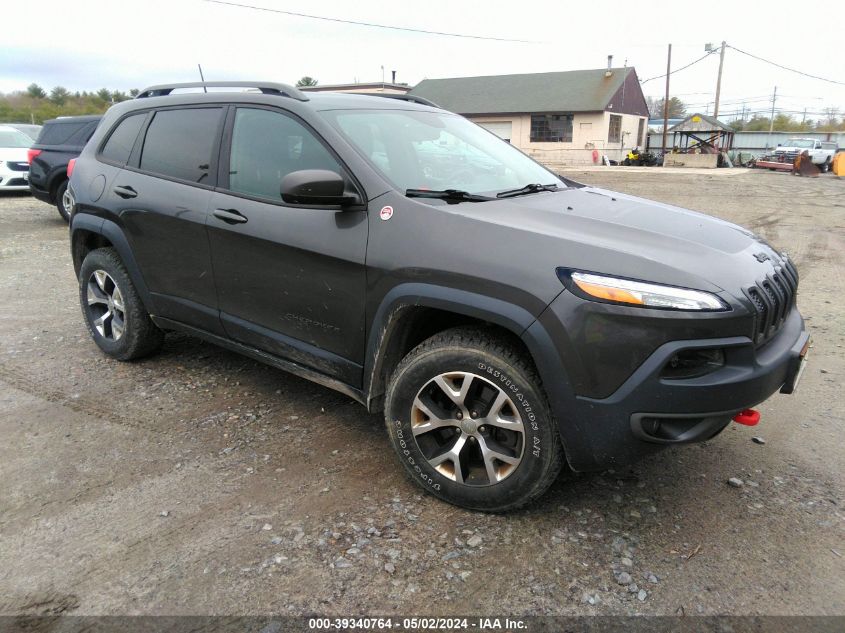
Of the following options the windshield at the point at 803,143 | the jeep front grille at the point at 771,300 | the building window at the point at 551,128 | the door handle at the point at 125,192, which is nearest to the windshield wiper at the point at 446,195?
the jeep front grille at the point at 771,300

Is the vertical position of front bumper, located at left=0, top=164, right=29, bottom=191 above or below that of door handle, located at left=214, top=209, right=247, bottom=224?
below

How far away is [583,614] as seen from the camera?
2.27 metres

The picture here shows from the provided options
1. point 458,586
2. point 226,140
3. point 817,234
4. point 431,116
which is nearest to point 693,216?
point 431,116

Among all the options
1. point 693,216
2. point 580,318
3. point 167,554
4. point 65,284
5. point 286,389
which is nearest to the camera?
point 580,318

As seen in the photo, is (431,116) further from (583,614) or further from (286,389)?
(583,614)

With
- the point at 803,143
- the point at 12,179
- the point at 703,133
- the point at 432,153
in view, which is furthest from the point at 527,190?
the point at 703,133

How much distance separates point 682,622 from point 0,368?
15.3 feet

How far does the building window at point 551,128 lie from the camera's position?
40.9 metres

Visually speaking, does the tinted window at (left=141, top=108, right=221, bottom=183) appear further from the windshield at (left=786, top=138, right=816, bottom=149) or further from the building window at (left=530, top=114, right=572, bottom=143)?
the building window at (left=530, top=114, right=572, bottom=143)

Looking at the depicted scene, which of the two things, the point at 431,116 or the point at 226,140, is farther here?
the point at 431,116

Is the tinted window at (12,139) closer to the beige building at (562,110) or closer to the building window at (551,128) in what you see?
the beige building at (562,110)

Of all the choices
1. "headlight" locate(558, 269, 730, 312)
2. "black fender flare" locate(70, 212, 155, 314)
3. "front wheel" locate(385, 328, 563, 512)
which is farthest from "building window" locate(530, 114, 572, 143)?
"headlight" locate(558, 269, 730, 312)

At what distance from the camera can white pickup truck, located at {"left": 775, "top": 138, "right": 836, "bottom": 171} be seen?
30.7m

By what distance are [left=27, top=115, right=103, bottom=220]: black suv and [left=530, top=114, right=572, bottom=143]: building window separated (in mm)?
34548
